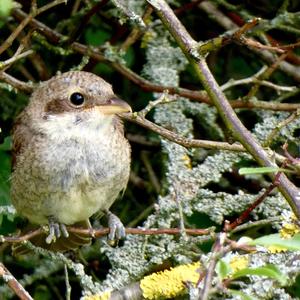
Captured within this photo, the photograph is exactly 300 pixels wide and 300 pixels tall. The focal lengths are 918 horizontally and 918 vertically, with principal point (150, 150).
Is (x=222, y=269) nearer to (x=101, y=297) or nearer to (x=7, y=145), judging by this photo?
(x=101, y=297)

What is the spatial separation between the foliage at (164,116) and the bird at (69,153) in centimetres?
17

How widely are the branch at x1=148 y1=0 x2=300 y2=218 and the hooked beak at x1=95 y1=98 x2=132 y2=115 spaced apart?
1.58 ft

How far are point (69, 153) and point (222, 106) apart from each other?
0.88m

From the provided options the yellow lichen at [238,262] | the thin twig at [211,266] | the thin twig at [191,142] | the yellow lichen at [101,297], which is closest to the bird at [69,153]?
the thin twig at [191,142]

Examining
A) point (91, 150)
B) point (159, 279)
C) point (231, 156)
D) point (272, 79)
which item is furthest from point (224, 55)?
point (159, 279)

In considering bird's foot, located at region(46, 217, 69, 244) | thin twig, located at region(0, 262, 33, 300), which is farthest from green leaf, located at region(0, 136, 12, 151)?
thin twig, located at region(0, 262, 33, 300)

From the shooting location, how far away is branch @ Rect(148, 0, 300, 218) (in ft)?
8.79

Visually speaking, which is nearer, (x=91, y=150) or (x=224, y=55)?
(x=91, y=150)

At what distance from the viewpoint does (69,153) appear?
3.56 m

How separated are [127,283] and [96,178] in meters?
0.42

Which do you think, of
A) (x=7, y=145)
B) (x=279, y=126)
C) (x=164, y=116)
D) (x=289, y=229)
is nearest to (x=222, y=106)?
(x=279, y=126)

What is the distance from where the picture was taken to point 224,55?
15.5 ft

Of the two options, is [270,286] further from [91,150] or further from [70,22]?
[70,22]

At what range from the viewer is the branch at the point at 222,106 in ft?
8.79
